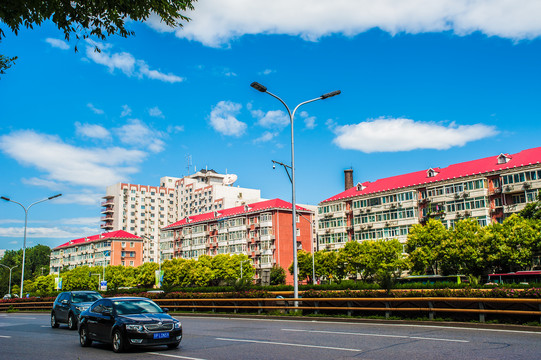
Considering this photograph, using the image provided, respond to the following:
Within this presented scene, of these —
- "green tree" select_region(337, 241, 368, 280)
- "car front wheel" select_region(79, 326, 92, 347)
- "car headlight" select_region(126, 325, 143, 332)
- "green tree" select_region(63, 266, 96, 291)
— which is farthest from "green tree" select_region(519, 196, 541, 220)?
"green tree" select_region(63, 266, 96, 291)

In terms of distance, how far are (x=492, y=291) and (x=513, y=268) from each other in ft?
142

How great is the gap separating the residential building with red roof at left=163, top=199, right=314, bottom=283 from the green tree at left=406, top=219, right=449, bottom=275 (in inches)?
918

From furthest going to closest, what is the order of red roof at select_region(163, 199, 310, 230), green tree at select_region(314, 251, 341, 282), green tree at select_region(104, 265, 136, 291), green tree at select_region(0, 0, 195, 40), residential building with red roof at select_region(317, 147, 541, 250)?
green tree at select_region(104, 265, 136, 291), red roof at select_region(163, 199, 310, 230), green tree at select_region(314, 251, 341, 282), residential building with red roof at select_region(317, 147, 541, 250), green tree at select_region(0, 0, 195, 40)

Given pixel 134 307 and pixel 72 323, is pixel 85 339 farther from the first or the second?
pixel 72 323

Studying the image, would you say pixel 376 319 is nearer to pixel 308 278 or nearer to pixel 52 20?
pixel 52 20

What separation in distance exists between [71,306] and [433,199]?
55.4 metres

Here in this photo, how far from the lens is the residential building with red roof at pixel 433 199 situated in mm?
58672

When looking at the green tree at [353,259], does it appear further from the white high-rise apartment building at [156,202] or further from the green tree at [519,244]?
the white high-rise apartment building at [156,202]

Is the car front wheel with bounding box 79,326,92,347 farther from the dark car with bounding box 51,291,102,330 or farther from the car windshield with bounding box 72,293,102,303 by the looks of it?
the car windshield with bounding box 72,293,102,303

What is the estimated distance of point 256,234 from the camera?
87.9 meters

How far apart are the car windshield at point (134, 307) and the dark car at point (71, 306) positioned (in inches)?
301

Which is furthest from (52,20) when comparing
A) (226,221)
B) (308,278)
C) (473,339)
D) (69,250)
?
(69,250)

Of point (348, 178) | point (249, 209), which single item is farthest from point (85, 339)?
point (249, 209)

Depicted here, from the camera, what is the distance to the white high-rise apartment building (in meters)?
142
